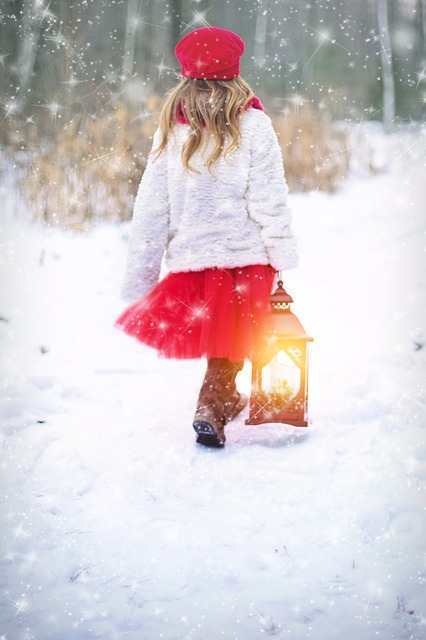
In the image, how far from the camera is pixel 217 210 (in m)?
2.46

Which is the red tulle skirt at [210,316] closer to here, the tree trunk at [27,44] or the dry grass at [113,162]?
the tree trunk at [27,44]

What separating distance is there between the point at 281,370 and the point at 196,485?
0.60 metres

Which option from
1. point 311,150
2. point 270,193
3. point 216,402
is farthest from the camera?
point 311,150

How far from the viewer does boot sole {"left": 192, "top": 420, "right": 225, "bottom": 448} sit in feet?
7.95

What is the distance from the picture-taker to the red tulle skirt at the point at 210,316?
248cm

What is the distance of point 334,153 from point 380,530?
12.4 feet

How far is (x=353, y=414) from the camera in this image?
8.68 feet

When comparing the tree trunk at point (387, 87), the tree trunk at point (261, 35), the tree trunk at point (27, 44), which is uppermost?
the tree trunk at point (261, 35)

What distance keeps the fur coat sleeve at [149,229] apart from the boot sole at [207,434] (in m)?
0.55

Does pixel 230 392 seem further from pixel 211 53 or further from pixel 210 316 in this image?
pixel 211 53

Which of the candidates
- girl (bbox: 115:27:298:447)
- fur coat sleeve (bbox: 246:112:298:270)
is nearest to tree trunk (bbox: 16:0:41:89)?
girl (bbox: 115:27:298:447)

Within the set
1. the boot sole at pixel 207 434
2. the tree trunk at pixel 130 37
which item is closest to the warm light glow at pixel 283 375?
the boot sole at pixel 207 434

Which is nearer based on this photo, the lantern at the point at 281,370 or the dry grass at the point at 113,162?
the lantern at the point at 281,370

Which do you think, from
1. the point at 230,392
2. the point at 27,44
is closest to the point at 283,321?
the point at 230,392
